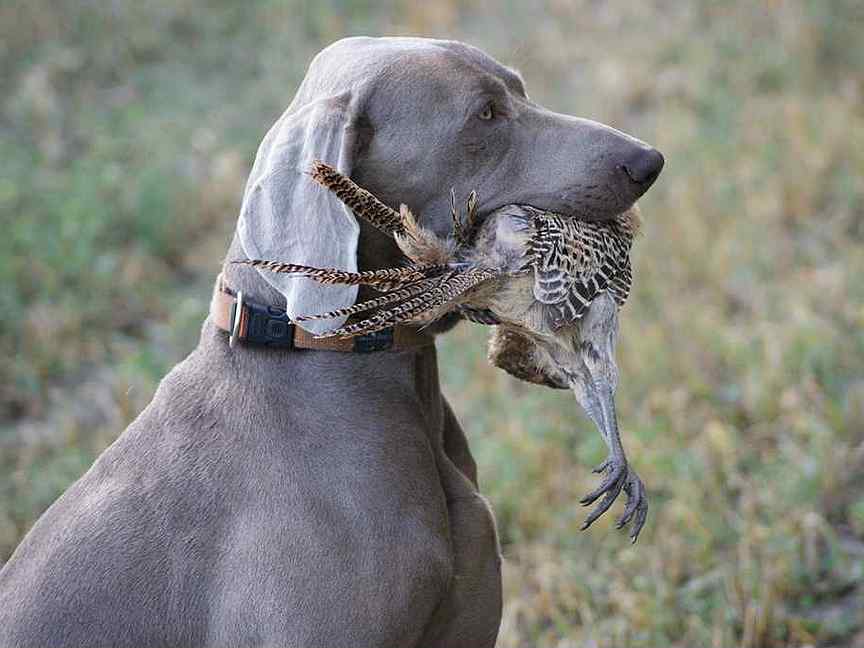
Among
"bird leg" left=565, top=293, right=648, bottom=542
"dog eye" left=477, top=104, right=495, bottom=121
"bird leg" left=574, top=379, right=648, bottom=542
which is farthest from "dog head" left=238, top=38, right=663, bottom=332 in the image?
"bird leg" left=574, top=379, right=648, bottom=542

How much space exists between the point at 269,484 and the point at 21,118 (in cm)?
538

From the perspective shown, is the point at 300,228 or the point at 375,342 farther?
the point at 375,342

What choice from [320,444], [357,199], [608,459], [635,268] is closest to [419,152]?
[357,199]

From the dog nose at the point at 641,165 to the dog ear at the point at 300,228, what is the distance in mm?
636

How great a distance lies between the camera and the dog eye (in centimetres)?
284

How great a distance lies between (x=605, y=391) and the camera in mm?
2430

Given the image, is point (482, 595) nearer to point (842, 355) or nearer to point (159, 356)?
point (842, 355)

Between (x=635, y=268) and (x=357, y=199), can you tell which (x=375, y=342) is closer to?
(x=357, y=199)

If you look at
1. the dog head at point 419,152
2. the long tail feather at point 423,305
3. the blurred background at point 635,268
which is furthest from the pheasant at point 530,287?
the blurred background at point 635,268

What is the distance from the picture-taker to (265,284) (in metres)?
2.75

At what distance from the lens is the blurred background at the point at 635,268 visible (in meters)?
3.91

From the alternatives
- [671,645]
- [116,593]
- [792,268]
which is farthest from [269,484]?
[792,268]

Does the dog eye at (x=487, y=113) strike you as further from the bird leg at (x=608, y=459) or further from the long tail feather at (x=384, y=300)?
the bird leg at (x=608, y=459)

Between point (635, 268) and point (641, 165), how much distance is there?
3.07 meters
